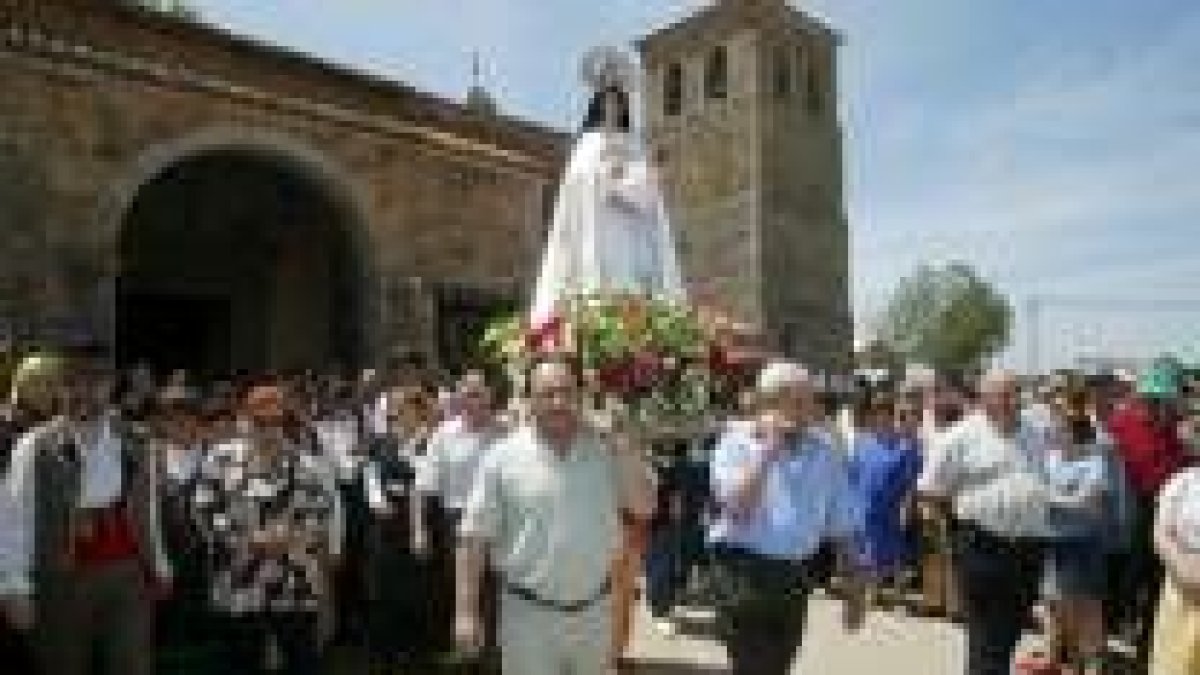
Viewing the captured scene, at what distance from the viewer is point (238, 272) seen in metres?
18.6

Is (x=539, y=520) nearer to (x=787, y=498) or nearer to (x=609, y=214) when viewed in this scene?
(x=787, y=498)

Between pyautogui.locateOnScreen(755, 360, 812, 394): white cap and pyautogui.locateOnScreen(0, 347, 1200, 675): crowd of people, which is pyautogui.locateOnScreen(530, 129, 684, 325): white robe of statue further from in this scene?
pyautogui.locateOnScreen(755, 360, 812, 394): white cap

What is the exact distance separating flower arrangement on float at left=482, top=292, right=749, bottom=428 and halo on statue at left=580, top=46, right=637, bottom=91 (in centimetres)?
165

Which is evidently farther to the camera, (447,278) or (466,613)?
(447,278)

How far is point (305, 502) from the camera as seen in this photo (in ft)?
24.6

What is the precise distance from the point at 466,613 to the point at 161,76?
11.3 metres

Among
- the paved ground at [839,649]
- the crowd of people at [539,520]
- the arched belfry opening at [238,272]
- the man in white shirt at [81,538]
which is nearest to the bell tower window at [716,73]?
the arched belfry opening at [238,272]

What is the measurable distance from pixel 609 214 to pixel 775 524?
10.5 feet

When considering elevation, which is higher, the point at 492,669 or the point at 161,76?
the point at 161,76

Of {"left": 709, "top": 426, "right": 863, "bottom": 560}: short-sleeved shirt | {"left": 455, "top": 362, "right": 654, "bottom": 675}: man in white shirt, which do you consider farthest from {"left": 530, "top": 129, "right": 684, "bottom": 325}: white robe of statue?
{"left": 455, "top": 362, "right": 654, "bottom": 675}: man in white shirt

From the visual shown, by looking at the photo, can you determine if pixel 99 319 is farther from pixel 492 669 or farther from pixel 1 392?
pixel 492 669

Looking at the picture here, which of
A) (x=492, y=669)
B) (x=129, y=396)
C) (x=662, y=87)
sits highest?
(x=662, y=87)

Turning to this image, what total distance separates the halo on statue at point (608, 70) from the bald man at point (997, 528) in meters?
2.96

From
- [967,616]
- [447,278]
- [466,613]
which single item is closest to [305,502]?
[466,613]
